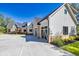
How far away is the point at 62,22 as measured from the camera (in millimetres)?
11086

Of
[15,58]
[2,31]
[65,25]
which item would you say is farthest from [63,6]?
[2,31]

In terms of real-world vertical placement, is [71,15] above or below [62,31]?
above

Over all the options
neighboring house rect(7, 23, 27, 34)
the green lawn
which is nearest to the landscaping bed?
the green lawn

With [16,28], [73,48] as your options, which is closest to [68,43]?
[73,48]

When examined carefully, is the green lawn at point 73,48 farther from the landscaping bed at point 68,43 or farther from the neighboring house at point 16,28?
the neighboring house at point 16,28

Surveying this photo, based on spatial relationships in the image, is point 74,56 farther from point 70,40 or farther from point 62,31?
point 62,31

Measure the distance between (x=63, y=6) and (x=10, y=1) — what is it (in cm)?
322

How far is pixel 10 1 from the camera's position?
9.34 meters

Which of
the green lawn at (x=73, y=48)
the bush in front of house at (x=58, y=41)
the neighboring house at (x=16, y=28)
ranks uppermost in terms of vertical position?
the neighboring house at (x=16, y=28)

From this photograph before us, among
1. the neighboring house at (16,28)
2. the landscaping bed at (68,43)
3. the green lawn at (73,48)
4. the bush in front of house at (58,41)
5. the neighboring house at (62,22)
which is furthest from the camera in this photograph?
the neighboring house at (16,28)

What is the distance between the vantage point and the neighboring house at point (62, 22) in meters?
11.0

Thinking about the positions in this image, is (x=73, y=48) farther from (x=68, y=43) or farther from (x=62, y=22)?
(x=62, y=22)

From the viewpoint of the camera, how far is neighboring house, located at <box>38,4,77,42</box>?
10961 mm

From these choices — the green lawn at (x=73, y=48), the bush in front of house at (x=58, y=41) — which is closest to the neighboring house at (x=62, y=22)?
the bush in front of house at (x=58, y=41)
